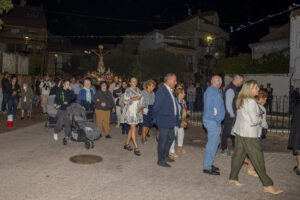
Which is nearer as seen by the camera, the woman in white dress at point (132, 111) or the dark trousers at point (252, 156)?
the dark trousers at point (252, 156)

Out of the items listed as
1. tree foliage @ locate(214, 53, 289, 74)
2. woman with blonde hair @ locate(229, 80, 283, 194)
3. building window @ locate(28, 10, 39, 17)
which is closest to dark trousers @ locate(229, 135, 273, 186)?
woman with blonde hair @ locate(229, 80, 283, 194)

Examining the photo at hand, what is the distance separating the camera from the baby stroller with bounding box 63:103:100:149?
812 centimetres

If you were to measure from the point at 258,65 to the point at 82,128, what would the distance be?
63.7 feet

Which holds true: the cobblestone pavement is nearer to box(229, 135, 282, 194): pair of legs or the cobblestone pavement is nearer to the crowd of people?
box(229, 135, 282, 194): pair of legs

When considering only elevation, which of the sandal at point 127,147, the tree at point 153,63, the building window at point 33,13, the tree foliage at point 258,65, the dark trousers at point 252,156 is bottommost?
Result: the sandal at point 127,147

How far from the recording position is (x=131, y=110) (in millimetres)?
7961

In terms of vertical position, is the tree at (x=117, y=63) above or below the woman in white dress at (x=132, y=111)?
above

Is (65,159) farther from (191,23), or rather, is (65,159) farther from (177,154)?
(191,23)

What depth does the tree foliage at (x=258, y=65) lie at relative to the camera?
919 inches

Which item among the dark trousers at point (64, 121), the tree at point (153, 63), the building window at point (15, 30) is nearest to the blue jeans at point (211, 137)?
the dark trousers at point (64, 121)

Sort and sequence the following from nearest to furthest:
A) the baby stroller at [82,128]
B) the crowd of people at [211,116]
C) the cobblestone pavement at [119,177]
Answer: the cobblestone pavement at [119,177]
the crowd of people at [211,116]
the baby stroller at [82,128]

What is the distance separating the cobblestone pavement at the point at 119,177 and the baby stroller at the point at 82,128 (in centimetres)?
29

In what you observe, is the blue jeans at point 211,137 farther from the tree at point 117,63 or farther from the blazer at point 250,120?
the tree at point 117,63

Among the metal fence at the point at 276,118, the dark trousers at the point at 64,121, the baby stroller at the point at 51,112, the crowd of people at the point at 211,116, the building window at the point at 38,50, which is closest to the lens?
the crowd of people at the point at 211,116
